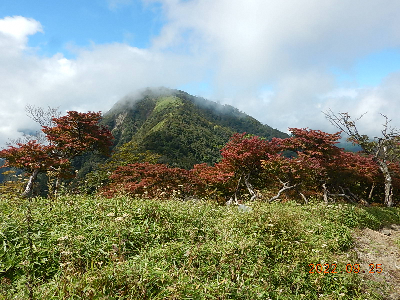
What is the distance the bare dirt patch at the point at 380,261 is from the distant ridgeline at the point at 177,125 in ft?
51.6

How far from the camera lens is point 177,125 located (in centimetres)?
6825

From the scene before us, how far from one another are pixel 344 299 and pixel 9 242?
503 centimetres

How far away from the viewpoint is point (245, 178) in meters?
11.4

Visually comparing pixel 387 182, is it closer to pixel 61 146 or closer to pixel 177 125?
pixel 61 146

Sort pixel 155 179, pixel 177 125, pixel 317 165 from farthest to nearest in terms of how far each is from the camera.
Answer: pixel 177 125 < pixel 155 179 < pixel 317 165

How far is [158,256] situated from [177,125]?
65783 mm

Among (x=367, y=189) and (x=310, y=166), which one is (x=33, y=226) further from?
(x=367, y=189)

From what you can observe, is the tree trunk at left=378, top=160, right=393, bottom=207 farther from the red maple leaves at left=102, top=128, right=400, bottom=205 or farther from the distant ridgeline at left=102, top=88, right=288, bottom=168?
the distant ridgeline at left=102, top=88, right=288, bottom=168

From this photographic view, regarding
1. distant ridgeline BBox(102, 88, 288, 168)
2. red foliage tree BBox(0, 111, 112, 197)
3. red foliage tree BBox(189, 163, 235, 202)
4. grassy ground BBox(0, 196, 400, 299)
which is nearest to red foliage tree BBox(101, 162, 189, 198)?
red foliage tree BBox(189, 163, 235, 202)

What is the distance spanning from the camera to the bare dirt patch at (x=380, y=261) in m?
4.10

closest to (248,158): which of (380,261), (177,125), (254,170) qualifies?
(254,170)

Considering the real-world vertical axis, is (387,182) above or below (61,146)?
above

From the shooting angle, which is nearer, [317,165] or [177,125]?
[317,165]

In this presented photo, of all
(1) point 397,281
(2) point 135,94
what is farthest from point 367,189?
(2) point 135,94
